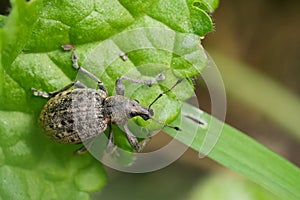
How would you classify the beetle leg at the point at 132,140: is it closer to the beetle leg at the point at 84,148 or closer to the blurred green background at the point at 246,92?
the beetle leg at the point at 84,148

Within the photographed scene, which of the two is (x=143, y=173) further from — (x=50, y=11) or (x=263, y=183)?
(x=50, y=11)

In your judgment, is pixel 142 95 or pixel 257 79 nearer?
pixel 142 95

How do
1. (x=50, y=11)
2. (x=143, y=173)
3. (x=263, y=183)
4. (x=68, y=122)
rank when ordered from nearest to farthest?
(x=50, y=11) < (x=68, y=122) < (x=263, y=183) < (x=143, y=173)

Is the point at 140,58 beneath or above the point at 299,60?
above

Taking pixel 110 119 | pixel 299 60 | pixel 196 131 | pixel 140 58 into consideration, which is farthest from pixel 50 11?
pixel 299 60

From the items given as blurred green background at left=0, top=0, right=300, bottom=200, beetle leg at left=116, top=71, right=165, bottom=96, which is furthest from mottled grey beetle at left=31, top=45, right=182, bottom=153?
blurred green background at left=0, top=0, right=300, bottom=200

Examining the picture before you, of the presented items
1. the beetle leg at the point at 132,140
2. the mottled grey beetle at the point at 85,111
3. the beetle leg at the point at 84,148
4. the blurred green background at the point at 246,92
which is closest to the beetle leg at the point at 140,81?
the mottled grey beetle at the point at 85,111

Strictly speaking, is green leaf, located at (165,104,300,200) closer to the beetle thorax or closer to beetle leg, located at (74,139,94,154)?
the beetle thorax
